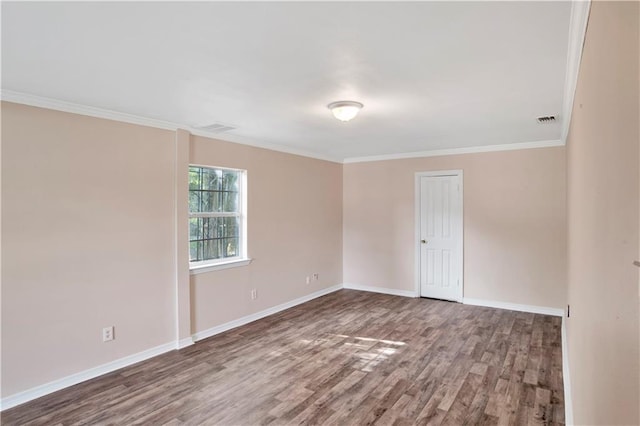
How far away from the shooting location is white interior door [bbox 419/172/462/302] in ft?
17.9

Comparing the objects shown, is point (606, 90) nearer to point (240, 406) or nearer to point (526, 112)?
point (526, 112)

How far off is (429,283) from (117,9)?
5.32 m

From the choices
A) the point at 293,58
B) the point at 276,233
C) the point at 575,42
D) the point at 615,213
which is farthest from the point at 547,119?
the point at 276,233

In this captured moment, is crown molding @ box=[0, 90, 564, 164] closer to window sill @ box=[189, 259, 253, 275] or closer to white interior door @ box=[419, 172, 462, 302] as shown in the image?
white interior door @ box=[419, 172, 462, 302]

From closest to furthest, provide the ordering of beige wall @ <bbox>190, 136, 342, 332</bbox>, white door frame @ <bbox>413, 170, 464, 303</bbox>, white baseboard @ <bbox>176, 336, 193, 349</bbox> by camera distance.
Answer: white baseboard @ <bbox>176, 336, 193, 349</bbox>
beige wall @ <bbox>190, 136, 342, 332</bbox>
white door frame @ <bbox>413, 170, 464, 303</bbox>

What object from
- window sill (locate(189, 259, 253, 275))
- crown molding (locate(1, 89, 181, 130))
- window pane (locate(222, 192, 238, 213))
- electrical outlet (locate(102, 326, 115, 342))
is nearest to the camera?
crown molding (locate(1, 89, 181, 130))

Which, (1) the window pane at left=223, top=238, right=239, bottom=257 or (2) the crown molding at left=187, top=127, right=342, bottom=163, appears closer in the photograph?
(2) the crown molding at left=187, top=127, right=342, bottom=163

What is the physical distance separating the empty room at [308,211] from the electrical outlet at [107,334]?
18 millimetres

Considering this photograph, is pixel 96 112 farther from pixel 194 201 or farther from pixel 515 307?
pixel 515 307

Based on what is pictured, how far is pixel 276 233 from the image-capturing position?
5.09 metres

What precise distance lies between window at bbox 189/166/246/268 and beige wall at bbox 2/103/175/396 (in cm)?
40

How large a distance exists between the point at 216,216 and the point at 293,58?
8.89 ft

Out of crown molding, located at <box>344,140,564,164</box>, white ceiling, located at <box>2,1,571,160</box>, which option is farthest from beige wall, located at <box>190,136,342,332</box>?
white ceiling, located at <box>2,1,571,160</box>

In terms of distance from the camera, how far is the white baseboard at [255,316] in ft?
13.6
